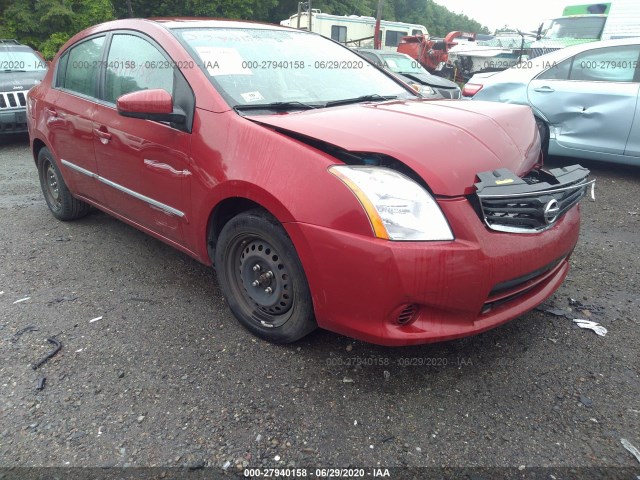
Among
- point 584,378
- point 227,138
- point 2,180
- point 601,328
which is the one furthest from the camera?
point 2,180

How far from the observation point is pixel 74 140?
3551mm

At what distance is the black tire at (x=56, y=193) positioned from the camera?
408cm

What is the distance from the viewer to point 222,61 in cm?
268

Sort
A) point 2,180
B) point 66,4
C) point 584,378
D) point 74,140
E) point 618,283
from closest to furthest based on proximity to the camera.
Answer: point 584,378 → point 618,283 → point 74,140 → point 2,180 → point 66,4

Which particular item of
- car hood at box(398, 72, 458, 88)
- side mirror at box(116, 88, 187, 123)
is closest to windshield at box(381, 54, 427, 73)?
car hood at box(398, 72, 458, 88)

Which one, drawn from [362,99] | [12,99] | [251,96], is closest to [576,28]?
[362,99]

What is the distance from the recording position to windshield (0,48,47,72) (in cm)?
791

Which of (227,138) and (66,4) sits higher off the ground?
(66,4)

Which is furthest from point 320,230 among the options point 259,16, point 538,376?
point 259,16

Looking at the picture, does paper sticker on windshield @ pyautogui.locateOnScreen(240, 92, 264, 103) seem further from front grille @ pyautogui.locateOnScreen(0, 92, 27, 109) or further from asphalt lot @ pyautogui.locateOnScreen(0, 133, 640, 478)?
front grille @ pyautogui.locateOnScreen(0, 92, 27, 109)

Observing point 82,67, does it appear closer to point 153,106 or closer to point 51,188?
point 51,188

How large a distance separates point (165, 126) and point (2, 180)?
170 inches

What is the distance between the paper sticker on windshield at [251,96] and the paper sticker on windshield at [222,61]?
0.18m

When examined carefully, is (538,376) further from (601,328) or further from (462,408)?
(601,328)
